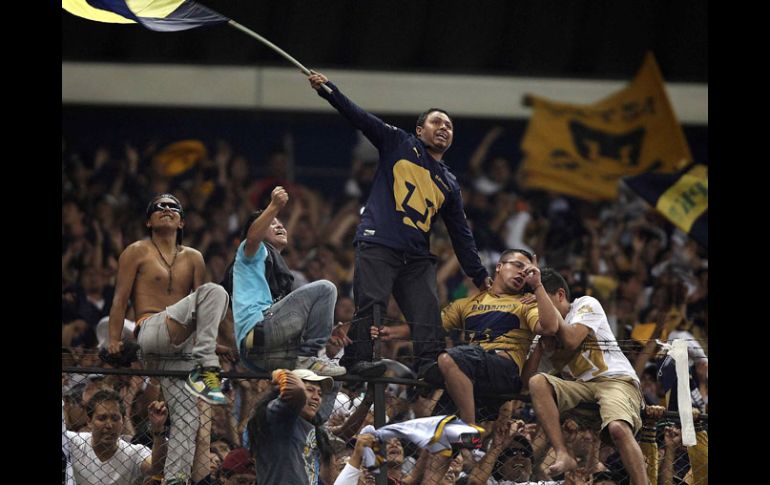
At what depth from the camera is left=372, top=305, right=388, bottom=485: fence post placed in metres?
9.22

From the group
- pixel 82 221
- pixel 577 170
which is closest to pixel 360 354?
pixel 82 221

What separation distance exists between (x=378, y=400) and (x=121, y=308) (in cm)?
181

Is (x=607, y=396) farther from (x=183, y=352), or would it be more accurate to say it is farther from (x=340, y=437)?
(x=183, y=352)

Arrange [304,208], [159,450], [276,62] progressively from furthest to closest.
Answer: [276,62] < [304,208] < [159,450]

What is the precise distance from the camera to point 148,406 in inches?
378

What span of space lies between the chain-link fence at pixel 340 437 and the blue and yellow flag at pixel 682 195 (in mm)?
4177

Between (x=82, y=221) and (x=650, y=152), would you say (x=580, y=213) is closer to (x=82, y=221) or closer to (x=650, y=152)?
(x=650, y=152)

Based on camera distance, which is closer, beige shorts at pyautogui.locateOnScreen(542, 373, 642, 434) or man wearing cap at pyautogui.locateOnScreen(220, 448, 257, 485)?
beige shorts at pyautogui.locateOnScreen(542, 373, 642, 434)

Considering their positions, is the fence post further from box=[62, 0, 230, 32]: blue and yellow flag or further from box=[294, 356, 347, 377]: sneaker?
box=[62, 0, 230, 32]: blue and yellow flag

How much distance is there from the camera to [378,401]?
9445mm

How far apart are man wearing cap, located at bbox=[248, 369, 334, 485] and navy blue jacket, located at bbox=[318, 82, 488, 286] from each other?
4.30ft

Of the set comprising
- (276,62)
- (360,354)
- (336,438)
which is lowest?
(336,438)

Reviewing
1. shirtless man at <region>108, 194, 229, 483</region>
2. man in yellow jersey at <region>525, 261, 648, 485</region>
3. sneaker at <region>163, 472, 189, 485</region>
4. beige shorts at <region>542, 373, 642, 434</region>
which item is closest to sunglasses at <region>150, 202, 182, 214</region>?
shirtless man at <region>108, 194, 229, 483</region>

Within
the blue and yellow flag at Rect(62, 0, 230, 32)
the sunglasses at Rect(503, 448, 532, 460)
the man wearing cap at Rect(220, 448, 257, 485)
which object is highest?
the blue and yellow flag at Rect(62, 0, 230, 32)
